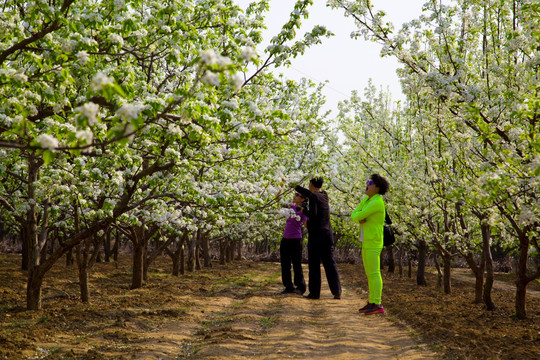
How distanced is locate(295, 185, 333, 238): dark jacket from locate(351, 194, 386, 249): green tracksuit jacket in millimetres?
2000

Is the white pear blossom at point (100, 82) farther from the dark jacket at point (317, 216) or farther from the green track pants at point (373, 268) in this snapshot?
the dark jacket at point (317, 216)

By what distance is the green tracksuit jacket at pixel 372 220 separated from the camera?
8.35m

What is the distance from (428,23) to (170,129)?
5.37m

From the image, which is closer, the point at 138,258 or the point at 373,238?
the point at 373,238

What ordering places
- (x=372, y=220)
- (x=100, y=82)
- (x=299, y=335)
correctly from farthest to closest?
(x=372, y=220)
(x=299, y=335)
(x=100, y=82)

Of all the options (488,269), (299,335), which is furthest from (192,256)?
(299,335)

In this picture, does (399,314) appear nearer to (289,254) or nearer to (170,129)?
(289,254)

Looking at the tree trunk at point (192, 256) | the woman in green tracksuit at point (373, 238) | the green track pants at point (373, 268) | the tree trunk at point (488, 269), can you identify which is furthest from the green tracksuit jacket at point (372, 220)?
the tree trunk at point (192, 256)

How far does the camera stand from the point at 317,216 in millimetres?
10570

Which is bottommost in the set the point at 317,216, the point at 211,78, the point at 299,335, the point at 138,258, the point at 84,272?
the point at 299,335

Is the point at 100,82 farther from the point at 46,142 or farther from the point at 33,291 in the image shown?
the point at 33,291

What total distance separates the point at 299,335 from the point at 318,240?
384 centimetres

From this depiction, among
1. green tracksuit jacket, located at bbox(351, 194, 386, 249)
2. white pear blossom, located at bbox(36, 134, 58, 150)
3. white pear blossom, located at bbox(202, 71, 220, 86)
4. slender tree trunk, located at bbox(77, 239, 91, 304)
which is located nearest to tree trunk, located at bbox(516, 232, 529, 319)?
green tracksuit jacket, located at bbox(351, 194, 386, 249)

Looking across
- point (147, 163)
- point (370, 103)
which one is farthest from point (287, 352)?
point (370, 103)
